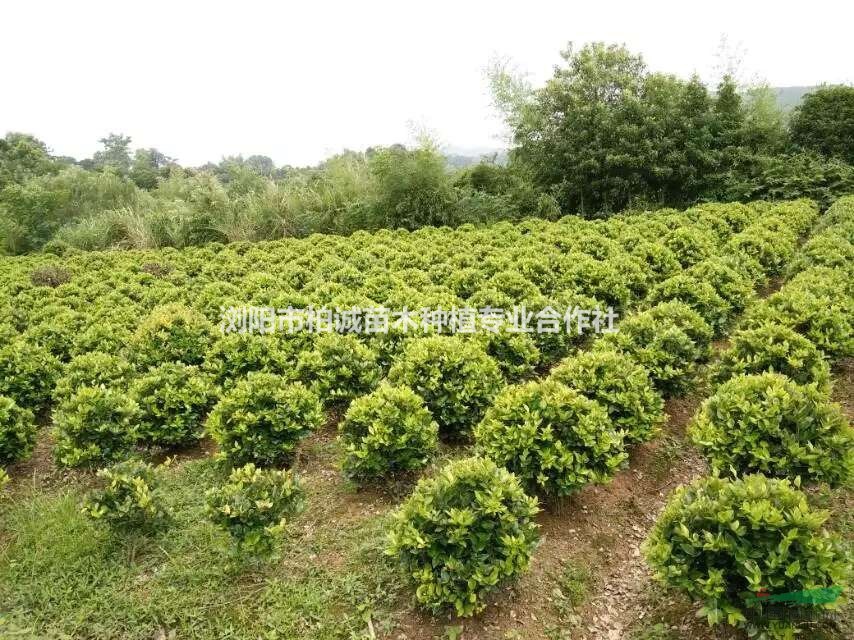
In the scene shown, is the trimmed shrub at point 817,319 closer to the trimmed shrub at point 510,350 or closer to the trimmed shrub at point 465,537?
the trimmed shrub at point 510,350

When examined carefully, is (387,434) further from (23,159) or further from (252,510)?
(23,159)

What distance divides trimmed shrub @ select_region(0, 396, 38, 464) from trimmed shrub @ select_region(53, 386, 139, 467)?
0.53 meters

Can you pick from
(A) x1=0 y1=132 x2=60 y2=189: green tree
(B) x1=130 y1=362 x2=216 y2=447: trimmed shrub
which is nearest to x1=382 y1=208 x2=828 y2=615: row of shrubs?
(B) x1=130 y1=362 x2=216 y2=447: trimmed shrub

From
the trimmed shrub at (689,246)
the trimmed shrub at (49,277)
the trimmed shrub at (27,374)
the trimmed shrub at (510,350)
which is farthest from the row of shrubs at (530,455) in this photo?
the trimmed shrub at (49,277)

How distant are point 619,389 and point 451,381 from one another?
5.65 ft

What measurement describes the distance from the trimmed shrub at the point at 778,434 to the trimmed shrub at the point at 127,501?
15.6 ft

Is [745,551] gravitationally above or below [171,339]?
below

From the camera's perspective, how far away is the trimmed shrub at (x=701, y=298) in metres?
7.49

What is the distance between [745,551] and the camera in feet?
10.2

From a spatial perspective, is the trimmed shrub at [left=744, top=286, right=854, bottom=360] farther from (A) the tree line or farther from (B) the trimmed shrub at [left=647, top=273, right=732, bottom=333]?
(A) the tree line

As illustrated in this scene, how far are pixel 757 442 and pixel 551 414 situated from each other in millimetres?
1673

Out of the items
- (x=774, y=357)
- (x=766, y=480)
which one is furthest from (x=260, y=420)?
(x=774, y=357)

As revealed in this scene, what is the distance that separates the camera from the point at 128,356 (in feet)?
23.5

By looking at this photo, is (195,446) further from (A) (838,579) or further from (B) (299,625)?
(A) (838,579)
